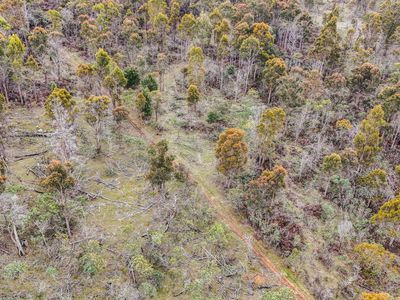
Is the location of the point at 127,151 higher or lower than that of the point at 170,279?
higher

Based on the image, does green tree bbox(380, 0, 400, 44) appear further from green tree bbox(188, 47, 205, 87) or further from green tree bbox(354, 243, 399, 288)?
green tree bbox(354, 243, 399, 288)

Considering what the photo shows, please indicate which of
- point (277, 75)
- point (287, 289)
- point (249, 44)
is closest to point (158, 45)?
point (249, 44)

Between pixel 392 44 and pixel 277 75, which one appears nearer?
pixel 277 75

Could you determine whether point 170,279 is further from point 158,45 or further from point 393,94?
point 158,45

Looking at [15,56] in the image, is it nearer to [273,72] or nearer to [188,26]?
[188,26]

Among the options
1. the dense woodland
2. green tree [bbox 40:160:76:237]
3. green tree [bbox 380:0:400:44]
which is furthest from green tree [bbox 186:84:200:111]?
green tree [bbox 380:0:400:44]

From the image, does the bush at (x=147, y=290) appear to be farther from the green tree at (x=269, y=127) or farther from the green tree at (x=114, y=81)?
the green tree at (x=114, y=81)
